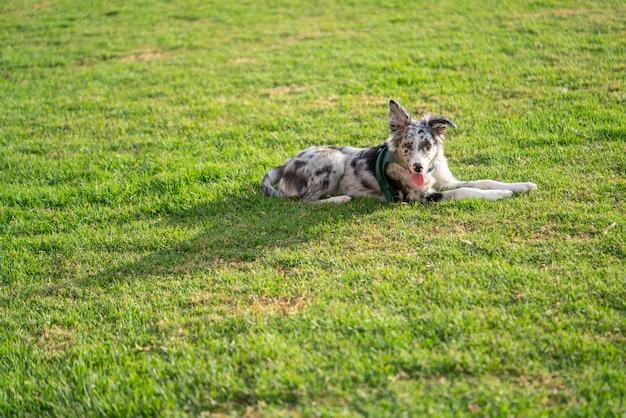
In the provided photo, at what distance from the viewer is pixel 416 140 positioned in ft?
22.9

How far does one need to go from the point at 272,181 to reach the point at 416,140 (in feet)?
6.00

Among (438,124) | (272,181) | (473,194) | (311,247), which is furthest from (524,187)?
(272,181)

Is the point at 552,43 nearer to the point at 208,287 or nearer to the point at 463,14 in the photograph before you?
the point at 463,14

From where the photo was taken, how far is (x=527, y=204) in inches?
261

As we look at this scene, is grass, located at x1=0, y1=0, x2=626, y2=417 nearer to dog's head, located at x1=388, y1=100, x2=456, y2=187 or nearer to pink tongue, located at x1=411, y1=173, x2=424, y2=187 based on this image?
pink tongue, located at x1=411, y1=173, x2=424, y2=187

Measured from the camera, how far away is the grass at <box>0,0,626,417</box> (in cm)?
424

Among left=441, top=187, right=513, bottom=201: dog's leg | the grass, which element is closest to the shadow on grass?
the grass

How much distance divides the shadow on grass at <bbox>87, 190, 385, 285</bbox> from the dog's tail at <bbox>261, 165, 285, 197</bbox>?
11cm

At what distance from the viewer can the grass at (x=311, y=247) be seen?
13.9 ft

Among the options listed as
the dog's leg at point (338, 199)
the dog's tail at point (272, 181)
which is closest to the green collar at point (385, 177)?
the dog's leg at point (338, 199)

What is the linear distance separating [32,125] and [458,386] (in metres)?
9.20

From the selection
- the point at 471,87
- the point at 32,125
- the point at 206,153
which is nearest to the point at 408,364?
the point at 206,153

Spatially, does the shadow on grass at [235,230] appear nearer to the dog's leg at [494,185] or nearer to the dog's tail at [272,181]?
the dog's tail at [272,181]

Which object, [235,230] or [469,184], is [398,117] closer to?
[469,184]
